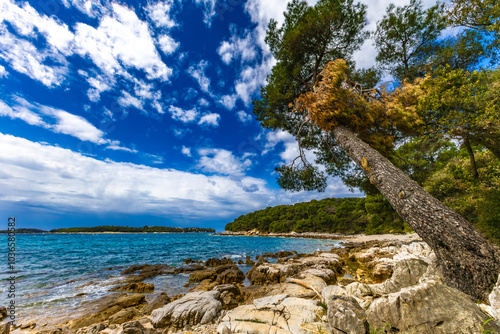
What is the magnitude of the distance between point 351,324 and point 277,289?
3.58 m

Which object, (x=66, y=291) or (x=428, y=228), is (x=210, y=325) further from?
(x=66, y=291)

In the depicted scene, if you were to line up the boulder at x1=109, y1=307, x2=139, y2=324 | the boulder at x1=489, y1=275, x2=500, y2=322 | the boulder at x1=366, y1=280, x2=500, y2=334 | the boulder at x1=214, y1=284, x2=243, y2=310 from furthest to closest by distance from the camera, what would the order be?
the boulder at x1=214, y1=284, x2=243, y2=310 < the boulder at x1=109, y1=307, x2=139, y2=324 < the boulder at x1=489, y1=275, x2=500, y2=322 < the boulder at x1=366, y1=280, x2=500, y2=334

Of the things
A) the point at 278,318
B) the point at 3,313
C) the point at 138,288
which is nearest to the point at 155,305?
the point at 138,288

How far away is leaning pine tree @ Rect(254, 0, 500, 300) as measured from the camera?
3430 millimetres

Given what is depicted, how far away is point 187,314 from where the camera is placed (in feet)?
13.6

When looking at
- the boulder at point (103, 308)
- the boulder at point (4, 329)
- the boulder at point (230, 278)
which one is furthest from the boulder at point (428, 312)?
the boulder at point (4, 329)

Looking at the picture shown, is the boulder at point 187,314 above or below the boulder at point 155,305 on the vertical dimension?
above

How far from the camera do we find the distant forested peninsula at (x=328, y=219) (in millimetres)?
35219

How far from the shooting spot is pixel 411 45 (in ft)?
26.9

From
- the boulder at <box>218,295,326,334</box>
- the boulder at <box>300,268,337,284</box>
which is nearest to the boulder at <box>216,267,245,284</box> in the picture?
the boulder at <box>300,268,337,284</box>

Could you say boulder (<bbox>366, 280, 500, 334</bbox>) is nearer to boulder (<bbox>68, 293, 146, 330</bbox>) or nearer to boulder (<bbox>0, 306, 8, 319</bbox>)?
boulder (<bbox>68, 293, 146, 330</bbox>)

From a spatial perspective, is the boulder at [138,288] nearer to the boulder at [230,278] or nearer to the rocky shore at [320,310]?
the rocky shore at [320,310]

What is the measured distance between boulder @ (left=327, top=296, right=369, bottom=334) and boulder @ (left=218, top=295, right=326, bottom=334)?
304 millimetres

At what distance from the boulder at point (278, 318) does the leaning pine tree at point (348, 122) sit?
2585 millimetres
